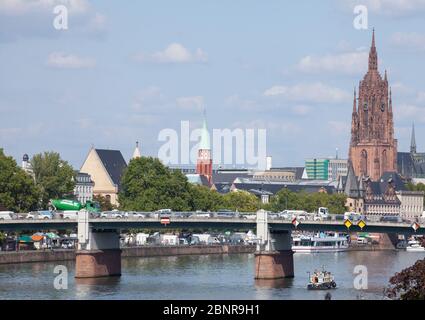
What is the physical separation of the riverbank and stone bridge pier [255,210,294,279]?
28.8 meters

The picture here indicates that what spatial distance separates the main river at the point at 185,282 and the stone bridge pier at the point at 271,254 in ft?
4.14

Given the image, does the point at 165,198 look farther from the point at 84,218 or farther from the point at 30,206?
the point at 84,218

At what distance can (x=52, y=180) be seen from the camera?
19112cm

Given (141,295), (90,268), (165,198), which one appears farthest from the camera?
(165,198)

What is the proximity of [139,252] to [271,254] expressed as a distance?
155 feet

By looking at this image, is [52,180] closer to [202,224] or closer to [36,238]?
[36,238]

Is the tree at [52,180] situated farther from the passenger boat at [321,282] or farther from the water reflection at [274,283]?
the passenger boat at [321,282]

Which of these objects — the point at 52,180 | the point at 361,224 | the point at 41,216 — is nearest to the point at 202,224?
the point at 361,224

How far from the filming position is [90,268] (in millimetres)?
121438

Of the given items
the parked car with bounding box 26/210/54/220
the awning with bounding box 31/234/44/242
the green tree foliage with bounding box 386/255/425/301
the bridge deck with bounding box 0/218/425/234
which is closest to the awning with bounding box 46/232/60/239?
the awning with bounding box 31/234/44/242

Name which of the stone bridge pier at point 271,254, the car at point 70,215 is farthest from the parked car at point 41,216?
the stone bridge pier at point 271,254

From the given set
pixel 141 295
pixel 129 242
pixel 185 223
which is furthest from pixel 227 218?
pixel 129 242
